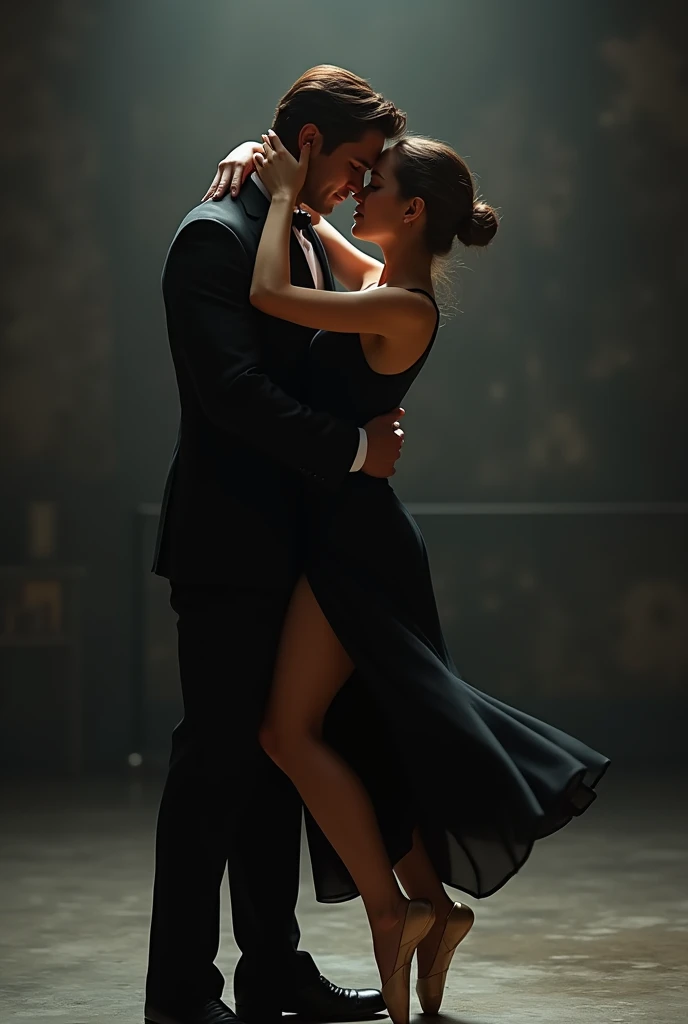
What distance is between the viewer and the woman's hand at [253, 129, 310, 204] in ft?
9.65

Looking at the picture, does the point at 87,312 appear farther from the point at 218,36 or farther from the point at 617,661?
the point at 617,661

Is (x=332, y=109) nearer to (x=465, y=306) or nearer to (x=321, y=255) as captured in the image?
(x=321, y=255)

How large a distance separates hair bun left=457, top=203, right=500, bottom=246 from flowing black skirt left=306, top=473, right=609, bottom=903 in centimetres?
50

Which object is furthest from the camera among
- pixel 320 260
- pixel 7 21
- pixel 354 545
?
pixel 7 21

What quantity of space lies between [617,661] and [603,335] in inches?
54.3

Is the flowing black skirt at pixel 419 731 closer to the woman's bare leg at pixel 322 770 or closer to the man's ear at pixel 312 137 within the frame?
the woman's bare leg at pixel 322 770

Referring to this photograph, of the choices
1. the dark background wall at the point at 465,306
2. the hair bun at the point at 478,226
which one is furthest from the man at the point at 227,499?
the dark background wall at the point at 465,306

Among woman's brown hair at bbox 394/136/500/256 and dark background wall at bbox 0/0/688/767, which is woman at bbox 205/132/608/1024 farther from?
dark background wall at bbox 0/0/688/767

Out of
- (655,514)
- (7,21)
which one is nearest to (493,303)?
(655,514)

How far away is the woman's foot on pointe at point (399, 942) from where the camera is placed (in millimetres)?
2895

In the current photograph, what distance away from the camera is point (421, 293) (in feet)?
9.86

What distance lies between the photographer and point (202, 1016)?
2820 millimetres

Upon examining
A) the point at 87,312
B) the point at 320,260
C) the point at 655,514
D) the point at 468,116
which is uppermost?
the point at 320,260

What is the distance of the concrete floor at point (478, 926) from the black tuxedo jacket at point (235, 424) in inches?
37.1
